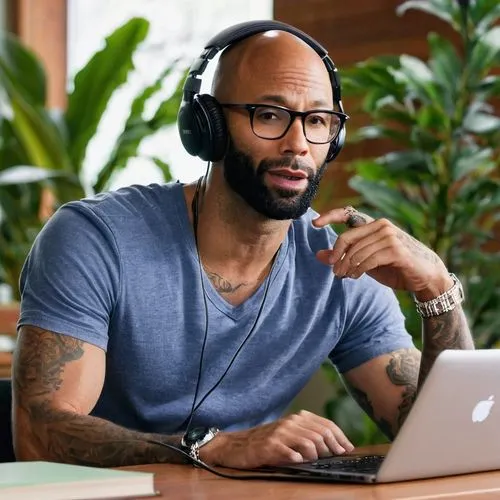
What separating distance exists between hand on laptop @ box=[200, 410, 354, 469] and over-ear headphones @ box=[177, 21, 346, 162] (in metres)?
0.53

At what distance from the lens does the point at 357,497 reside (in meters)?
1.10

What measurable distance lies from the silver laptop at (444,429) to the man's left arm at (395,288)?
361mm

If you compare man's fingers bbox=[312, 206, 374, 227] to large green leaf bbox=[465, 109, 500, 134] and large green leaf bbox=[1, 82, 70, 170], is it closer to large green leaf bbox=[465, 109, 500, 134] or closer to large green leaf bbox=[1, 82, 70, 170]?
large green leaf bbox=[465, 109, 500, 134]

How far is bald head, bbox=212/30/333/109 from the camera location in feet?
5.56

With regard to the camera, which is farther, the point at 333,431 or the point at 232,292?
the point at 232,292

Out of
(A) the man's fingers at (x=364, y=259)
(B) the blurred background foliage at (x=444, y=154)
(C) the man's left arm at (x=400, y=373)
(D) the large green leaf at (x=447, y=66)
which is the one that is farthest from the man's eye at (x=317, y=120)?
(D) the large green leaf at (x=447, y=66)

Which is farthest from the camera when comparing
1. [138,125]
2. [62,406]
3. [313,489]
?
[138,125]

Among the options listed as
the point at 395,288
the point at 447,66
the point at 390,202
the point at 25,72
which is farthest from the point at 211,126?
the point at 25,72

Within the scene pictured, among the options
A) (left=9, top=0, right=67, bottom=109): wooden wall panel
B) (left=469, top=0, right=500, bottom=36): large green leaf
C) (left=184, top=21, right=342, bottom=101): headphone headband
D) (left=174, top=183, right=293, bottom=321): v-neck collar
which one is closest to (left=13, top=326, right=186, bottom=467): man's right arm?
(left=174, top=183, right=293, bottom=321): v-neck collar

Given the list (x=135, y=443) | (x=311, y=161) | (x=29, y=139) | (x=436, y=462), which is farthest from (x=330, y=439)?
(x=29, y=139)

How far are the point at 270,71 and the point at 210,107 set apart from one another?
0.11m

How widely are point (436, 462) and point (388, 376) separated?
0.61 metres

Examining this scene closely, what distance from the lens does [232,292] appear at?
1743mm

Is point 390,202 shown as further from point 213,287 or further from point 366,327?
point 213,287
